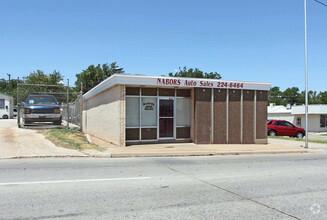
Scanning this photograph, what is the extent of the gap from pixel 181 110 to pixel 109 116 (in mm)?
3860

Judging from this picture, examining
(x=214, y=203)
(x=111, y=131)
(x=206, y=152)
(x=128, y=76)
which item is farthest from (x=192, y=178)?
(x=111, y=131)

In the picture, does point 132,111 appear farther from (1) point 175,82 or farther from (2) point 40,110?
(2) point 40,110

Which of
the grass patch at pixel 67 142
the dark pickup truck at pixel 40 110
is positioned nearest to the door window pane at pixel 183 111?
the grass patch at pixel 67 142

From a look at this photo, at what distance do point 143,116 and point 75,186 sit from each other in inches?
322

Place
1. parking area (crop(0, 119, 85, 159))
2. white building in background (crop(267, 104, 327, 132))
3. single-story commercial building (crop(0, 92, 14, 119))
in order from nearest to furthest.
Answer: parking area (crop(0, 119, 85, 159))
single-story commercial building (crop(0, 92, 14, 119))
white building in background (crop(267, 104, 327, 132))

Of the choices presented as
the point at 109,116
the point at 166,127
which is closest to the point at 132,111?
the point at 109,116

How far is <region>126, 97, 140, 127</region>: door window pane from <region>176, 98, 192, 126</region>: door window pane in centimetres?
220

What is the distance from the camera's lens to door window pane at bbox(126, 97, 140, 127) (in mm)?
13984

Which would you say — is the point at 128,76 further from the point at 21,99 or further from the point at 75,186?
the point at 21,99

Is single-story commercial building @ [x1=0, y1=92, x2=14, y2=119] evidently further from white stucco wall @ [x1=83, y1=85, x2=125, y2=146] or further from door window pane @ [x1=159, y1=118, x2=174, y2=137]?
door window pane @ [x1=159, y1=118, x2=174, y2=137]

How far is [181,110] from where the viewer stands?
A: 1508cm

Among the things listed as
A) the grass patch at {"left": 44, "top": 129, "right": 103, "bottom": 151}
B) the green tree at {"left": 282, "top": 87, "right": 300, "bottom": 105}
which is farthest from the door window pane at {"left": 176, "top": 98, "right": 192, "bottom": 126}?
the green tree at {"left": 282, "top": 87, "right": 300, "bottom": 105}

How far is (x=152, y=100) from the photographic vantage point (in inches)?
569

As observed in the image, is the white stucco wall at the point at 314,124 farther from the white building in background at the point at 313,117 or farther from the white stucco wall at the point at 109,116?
the white stucco wall at the point at 109,116
